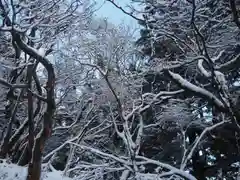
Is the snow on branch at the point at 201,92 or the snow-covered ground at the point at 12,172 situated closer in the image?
the snow on branch at the point at 201,92

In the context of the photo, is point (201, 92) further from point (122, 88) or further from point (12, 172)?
point (12, 172)

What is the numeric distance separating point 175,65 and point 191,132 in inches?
322

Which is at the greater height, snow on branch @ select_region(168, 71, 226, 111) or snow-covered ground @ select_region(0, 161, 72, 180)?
snow on branch @ select_region(168, 71, 226, 111)

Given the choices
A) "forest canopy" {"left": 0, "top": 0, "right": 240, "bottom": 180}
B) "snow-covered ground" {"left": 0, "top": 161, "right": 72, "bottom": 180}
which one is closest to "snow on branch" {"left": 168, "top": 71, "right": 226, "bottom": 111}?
"forest canopy" {"left": 0, "top": 0, "right": 240, "bottom": 180}

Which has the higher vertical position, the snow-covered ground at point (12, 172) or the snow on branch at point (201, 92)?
the snow on branch at point (201, 92)

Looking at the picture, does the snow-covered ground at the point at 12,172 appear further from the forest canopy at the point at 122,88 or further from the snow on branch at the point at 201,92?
the snow on branch at the point at 201,92

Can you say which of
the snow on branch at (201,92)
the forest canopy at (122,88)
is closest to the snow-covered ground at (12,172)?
the forest canopy at (122,88)

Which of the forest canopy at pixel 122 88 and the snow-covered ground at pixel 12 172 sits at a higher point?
the forest canopy at pixel 122 88

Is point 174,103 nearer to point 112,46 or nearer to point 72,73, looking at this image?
point 112,46

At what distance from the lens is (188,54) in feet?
25.3

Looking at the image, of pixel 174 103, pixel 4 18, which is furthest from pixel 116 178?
pixel 4 18

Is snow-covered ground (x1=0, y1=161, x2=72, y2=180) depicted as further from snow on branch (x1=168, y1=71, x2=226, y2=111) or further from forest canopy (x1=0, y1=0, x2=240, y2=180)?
snow on branch (x1=168, y1=71, x2=226, y2=111)

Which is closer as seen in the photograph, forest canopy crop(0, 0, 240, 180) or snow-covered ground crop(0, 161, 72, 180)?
forest canopy crop(0, 0, 240, 180)

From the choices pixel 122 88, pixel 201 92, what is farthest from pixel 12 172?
pixel 201 92
